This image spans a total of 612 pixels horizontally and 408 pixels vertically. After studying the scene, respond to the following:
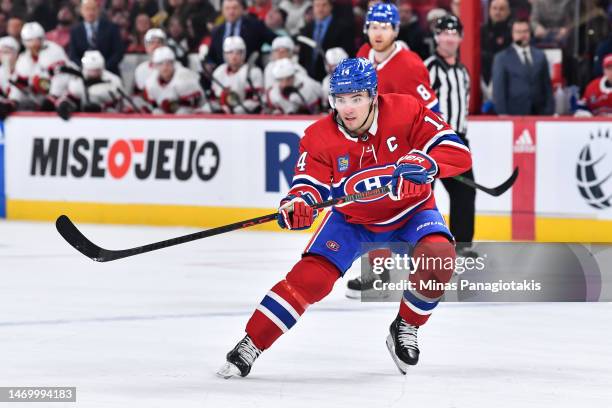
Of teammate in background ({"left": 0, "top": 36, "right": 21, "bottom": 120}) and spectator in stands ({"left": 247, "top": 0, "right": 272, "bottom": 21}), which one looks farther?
teammate in background ({"left": 0, "top": 36, "right": 21, "bottom": 120})

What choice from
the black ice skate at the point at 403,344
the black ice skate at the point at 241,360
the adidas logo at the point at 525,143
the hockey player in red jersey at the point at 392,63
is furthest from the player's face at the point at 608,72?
the black ice skate at the point at 241,360

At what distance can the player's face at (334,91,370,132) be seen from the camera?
4664 mm

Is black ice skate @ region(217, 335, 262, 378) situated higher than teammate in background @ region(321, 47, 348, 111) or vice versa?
teammate in background @ region(321, 47, 348, 111)

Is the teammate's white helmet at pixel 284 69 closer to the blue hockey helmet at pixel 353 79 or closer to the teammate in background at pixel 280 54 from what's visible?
the teammate in background at pixel 280 54

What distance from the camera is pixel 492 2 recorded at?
9.40m

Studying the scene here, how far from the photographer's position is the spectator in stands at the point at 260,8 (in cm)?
1077

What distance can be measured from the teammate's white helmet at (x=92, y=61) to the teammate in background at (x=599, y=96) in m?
3.85

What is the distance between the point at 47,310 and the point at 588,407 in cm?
291

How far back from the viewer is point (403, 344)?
15.6 feet

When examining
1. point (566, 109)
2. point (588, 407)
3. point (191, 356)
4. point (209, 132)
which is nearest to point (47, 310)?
point (191, 356)

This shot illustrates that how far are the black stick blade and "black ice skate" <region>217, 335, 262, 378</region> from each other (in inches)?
28.3

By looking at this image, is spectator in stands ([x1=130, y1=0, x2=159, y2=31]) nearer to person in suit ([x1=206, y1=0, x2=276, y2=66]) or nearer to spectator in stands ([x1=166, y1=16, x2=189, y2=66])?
spectator in stands ([x1=166, y1=16, x2=189, y2=66])

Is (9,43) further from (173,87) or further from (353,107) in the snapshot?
(353,107)

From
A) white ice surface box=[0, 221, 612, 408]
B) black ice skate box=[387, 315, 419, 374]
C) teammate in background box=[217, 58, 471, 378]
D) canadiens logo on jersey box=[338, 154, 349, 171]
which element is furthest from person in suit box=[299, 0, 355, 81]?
black ice skate box=[387, 315, 419, 374]
